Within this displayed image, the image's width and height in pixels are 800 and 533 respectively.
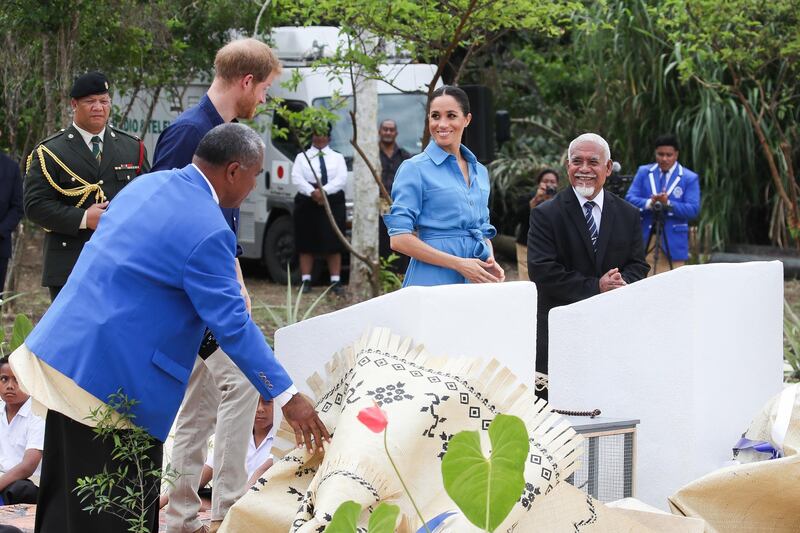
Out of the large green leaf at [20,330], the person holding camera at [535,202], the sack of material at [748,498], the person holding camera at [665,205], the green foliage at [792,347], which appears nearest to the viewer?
the sack of material at [748,498]

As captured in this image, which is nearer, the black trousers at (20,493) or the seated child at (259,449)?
the seated child at (259,449)

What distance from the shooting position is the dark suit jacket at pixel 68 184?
6207 millimetres

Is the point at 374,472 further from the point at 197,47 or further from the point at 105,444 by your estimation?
the point at 197,47

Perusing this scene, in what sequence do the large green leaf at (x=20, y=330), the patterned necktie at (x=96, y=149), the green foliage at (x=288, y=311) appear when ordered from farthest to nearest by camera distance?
the green foliage at (x=288, y=311) < the large green leaf at (x=20, y=330) < the patterned necktie at (x=96, y=149)

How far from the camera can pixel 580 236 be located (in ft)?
19.6

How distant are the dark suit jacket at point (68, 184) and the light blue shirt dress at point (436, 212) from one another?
162cm

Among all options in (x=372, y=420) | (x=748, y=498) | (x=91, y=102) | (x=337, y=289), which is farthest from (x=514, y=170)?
(x=372, y=420)

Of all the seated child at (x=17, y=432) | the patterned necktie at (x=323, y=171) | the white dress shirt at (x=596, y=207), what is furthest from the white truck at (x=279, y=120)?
the white dress shirt at (x=596, y=207)

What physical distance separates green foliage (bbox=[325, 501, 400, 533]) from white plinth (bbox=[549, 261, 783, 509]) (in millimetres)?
2009

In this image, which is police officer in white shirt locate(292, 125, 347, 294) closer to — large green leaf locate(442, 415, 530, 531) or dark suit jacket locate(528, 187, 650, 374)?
dark suit jacket locate(528, 187, 650, 374)

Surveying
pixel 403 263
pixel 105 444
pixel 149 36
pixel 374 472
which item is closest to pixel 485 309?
pixel 374 472

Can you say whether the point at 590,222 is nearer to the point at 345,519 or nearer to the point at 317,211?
the point at 345,519

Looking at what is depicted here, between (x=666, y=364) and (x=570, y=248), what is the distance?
1.13 m

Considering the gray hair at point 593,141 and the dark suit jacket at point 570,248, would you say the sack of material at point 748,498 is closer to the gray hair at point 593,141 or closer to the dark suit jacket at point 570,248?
the dark suit jacket at point 570,248
